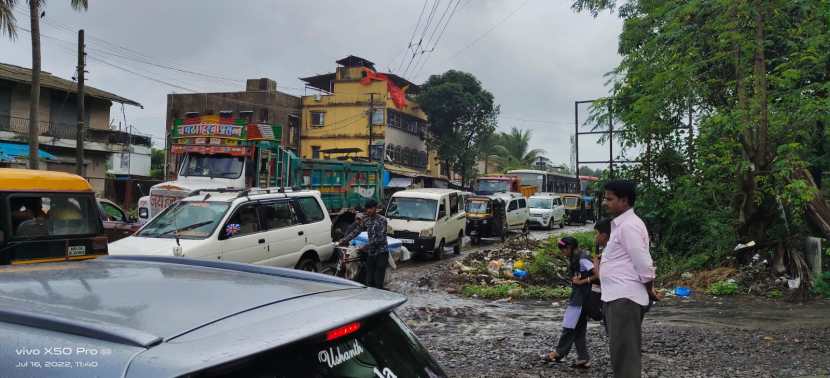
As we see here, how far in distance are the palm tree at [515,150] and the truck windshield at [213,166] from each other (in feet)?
139

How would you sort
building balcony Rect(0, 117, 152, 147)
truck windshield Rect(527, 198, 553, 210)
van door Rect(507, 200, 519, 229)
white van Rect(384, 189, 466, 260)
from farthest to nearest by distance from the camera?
truck windshield Rect(527, 198, 553, 210) → building balcony Rect(0, 117, 152, 147) → van door Rect(507, 200, 519, 229) → white van Rect(384, 189, 466, 260)

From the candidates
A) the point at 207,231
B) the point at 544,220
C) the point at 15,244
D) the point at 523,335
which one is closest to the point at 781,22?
the point at 523,335

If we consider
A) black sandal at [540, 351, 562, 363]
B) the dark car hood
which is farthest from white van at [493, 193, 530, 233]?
the dark car hood

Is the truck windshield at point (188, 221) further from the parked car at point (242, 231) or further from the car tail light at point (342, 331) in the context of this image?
the car tail light at point (342, 331)

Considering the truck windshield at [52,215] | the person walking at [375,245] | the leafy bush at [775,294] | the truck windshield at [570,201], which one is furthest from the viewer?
the truck windshield at [570,201]

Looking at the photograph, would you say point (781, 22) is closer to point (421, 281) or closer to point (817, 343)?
point (817, 343)

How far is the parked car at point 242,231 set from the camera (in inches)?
345

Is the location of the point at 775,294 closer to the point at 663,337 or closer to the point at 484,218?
the point at 663,337

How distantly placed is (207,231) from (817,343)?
26.7 feet

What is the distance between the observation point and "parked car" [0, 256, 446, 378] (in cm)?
161

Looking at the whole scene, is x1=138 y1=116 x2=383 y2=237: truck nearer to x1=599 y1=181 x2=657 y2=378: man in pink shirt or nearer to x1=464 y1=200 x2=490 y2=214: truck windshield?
x1=464 y1=200 x2=490 y2=214: truck windshield

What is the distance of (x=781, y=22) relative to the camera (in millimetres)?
11984

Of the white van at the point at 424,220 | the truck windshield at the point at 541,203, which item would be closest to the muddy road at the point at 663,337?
the white van at the point at 424,220

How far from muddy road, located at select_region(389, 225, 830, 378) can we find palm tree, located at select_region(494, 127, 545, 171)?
149 ft
